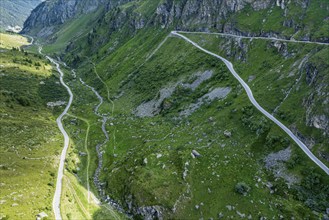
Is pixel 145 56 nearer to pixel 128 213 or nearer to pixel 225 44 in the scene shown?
pixel 225 44

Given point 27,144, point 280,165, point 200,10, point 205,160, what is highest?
point 200,10

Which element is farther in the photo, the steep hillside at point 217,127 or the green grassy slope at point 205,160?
the steep hillside at point 217,127

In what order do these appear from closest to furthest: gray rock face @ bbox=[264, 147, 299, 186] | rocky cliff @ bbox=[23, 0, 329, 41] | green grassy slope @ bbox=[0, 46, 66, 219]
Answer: green grassy slope @ bbox=[0, 46, 66, 219], gray rock face @ bbox=[264, 147, 299, 186], rocky cliff @ bbox=[23, 0, 329, 41]

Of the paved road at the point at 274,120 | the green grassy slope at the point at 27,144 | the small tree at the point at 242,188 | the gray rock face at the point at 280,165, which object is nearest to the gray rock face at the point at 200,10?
the paved road at the point at 274,120

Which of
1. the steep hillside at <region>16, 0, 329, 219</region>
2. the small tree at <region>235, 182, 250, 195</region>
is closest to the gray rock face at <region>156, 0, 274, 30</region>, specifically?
the steep hillside at <region>16, 0, 329, 219</region>

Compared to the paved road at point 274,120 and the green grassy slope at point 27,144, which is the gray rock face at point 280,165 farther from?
the green grassy slope at point 27,144

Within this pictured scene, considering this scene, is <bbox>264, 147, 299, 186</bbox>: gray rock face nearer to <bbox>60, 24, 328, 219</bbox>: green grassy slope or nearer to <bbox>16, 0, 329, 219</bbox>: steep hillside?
<bbox>16, 0, 329, 219</bbox>: steep hillside

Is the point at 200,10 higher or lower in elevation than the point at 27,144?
higher

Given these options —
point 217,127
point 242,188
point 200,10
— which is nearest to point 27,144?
point 217,127

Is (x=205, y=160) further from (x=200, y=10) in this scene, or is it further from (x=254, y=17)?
(x=200, y=10)
